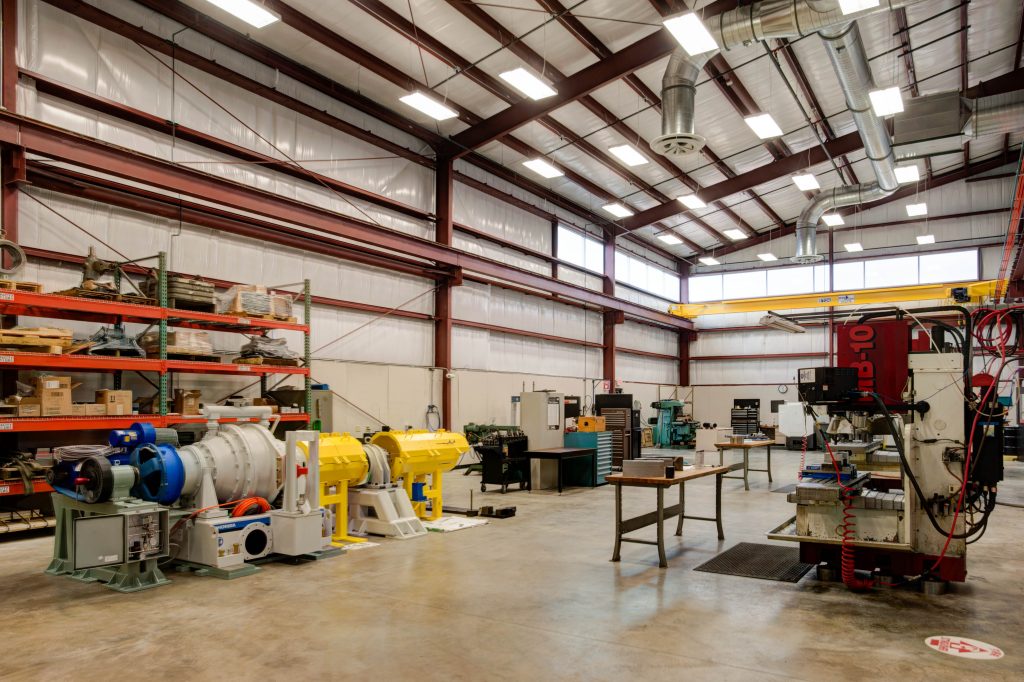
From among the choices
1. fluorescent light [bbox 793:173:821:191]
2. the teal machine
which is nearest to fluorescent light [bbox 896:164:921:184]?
fluorescent light [bbox 793:173:821:191]

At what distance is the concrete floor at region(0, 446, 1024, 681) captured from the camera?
11.4ft

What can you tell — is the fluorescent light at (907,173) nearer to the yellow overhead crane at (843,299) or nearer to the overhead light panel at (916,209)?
the yellow overhead crane at (843,299)

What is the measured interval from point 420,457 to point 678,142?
5802 millimetres

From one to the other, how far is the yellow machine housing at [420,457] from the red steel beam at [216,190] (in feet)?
13.8

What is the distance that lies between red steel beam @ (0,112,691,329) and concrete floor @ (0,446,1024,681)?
4.24m

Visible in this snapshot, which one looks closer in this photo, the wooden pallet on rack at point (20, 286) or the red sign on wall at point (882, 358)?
the red sign on wall at point (882, 358)

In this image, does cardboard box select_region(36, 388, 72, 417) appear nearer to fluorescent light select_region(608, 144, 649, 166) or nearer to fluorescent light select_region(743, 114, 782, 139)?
fluorescent light select_region(608, 144, 649, 166)

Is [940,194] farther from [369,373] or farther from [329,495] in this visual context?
[329,495]

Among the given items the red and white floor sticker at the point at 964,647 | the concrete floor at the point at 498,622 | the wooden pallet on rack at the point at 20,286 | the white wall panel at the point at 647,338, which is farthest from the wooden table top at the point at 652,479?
the white wall panel at the point at 647,338

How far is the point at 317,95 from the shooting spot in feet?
36.6

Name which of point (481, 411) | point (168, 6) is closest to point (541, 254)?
point (481, 411)

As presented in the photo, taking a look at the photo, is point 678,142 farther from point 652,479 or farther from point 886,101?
point 652,479

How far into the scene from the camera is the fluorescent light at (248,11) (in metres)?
7.58

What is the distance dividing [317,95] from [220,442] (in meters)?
7.26
